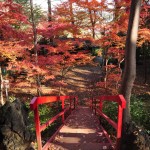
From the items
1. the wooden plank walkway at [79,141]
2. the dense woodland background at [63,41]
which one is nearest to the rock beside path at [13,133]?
the wooden plank walkway at [79,141]

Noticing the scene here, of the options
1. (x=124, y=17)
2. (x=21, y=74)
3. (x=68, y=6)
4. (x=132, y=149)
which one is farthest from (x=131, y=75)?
(x=21, y=74)

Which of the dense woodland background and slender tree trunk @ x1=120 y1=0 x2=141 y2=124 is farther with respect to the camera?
the dense woodland background

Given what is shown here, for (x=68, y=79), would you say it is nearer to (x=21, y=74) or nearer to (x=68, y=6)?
(x=21, y=74)

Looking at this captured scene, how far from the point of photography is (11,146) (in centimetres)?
379

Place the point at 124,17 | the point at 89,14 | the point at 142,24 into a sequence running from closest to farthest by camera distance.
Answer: the point at 124,17 → the point at 89,14 → the point at 142,24

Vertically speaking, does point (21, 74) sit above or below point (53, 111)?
above

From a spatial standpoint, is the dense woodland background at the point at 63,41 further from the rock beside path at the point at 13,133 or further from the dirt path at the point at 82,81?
the rock beside path at the point at 13,133

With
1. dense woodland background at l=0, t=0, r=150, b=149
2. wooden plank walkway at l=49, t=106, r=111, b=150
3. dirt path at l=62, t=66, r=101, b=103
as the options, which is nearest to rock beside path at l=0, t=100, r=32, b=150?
wooden plank walkway at l=49, t=106, r=111, b=150

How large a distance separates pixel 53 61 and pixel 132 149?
9771 millimetres

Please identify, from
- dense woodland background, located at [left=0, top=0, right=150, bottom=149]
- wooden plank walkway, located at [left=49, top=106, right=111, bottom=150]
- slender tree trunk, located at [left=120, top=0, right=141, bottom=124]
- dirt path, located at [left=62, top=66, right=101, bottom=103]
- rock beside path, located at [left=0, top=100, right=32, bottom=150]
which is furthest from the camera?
dirt path, located at [left=62, top=66, right=101, bottom=103]

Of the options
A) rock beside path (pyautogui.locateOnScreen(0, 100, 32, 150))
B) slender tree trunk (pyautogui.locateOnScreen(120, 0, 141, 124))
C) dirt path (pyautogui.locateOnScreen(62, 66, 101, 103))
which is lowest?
dirt path (pyautogui.locateOnScreen(62, 66, 101, 103))

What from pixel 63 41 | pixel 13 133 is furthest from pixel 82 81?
pixel 13 133

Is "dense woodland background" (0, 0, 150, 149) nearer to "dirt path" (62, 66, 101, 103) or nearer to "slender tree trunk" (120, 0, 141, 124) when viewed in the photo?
"dirt path" (62, 66, 101, 103)

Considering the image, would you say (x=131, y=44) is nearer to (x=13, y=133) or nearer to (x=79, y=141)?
(x=79, y=141)
